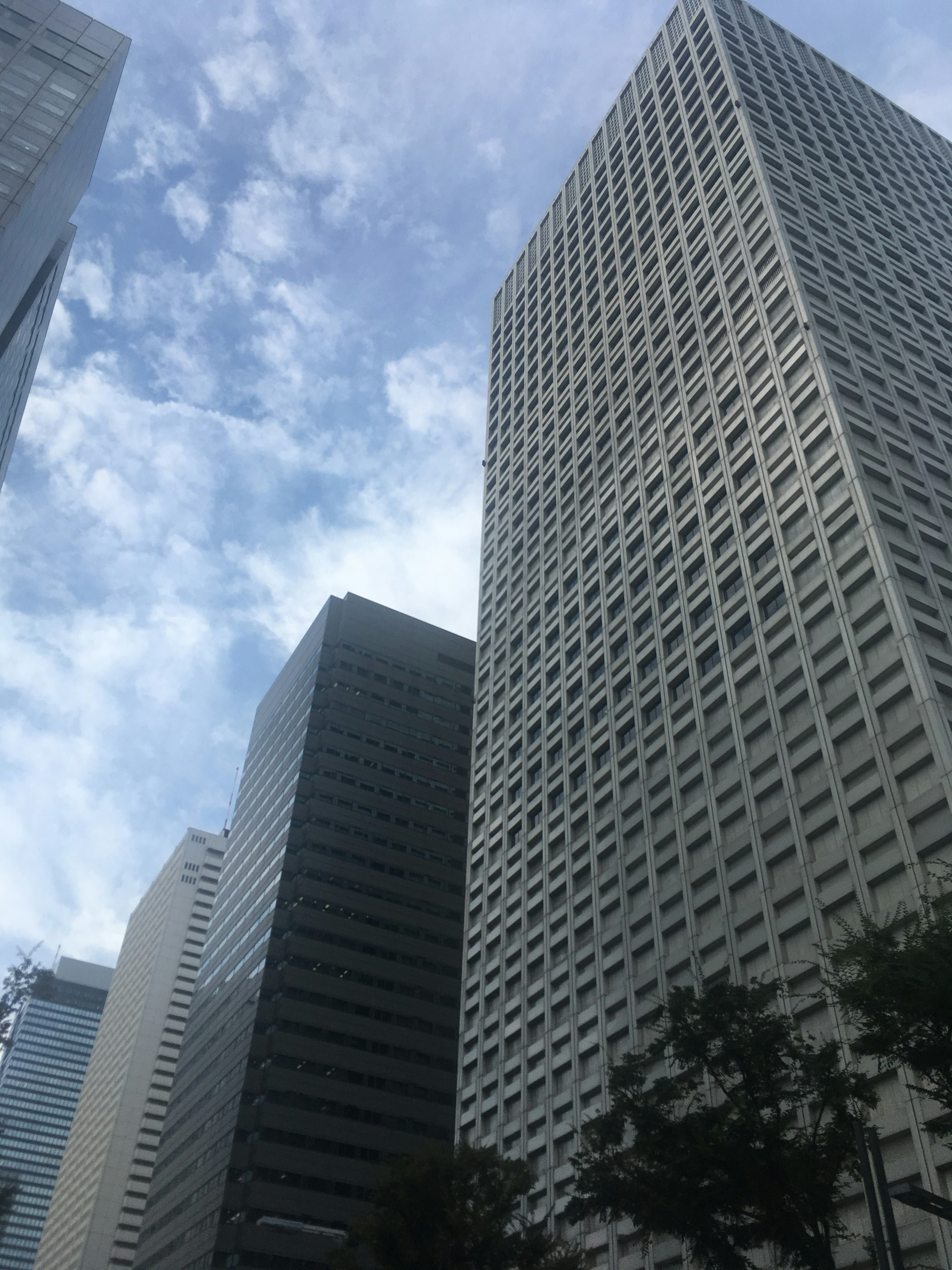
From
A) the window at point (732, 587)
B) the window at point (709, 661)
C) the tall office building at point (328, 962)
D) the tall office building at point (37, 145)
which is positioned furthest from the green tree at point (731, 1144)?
the tall office building at point (328, 962)

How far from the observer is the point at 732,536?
6347 centimetres

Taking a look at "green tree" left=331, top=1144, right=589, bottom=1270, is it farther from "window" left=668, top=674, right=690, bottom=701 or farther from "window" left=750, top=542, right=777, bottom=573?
"window" left=750, top=542, right=777, bottom=573

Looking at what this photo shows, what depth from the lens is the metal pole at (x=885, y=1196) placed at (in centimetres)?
2038

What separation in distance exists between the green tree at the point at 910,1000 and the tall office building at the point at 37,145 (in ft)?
153

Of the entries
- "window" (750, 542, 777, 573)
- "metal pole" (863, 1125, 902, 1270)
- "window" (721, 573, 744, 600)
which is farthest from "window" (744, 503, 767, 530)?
"metal pole" (863, 1125, 902, 1270)

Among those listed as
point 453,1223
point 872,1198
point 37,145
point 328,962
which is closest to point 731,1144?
point 872,1198

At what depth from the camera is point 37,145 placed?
191ft

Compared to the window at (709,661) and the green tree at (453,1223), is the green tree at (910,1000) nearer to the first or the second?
the green tree at (453,1223)

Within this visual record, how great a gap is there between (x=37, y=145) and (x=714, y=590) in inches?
1757

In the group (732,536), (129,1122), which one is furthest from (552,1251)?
(129,1122)

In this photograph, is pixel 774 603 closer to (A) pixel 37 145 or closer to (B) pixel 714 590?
(B) pixel 714 590

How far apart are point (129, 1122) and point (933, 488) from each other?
512 ft

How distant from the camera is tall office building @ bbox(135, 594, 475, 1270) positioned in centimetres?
8831

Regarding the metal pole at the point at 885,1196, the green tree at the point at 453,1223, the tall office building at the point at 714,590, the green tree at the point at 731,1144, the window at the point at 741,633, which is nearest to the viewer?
the metal pole at the point at 885,1196
